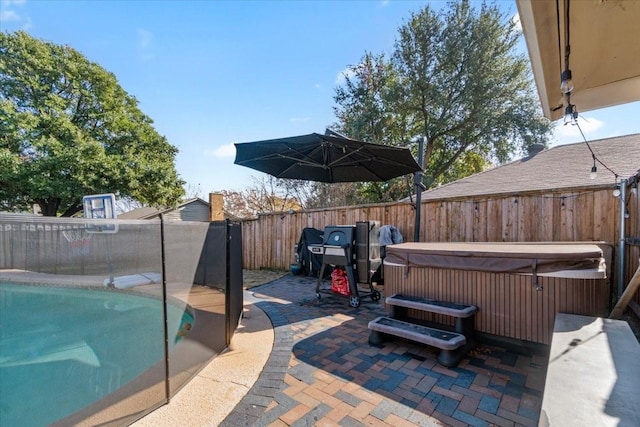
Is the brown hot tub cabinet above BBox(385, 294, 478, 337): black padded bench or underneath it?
above

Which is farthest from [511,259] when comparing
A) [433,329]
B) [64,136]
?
[64,136]

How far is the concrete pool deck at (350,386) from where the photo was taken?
2.04 m

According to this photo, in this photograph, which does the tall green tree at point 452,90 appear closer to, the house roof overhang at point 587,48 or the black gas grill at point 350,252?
the black gas grill at point 350,252

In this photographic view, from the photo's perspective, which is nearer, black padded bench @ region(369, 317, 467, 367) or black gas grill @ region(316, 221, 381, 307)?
black padded bench @ region(369, 317, 467, 367)

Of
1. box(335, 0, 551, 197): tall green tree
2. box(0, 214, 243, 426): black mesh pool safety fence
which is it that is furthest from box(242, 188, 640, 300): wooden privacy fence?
box(335, 0, 551, 197): tall green tree

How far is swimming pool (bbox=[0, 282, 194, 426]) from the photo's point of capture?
2026 millimetres

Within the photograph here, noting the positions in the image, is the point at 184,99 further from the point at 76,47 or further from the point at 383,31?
the point at 76,47

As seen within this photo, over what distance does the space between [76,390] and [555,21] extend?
395 centimetres

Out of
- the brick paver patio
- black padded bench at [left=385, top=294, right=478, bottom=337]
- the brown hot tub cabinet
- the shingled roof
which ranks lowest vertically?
the brick paver patio

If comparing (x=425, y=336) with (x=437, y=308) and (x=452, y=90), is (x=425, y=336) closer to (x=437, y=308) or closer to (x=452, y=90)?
(x=437, y=308)

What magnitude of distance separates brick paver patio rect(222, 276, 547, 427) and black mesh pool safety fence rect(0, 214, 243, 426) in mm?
801

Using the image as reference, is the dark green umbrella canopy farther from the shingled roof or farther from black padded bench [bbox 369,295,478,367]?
black padded bench [bbox 369,295,478,367]

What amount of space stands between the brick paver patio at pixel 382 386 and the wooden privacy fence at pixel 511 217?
2464mm

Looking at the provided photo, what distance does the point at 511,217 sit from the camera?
5.07m
